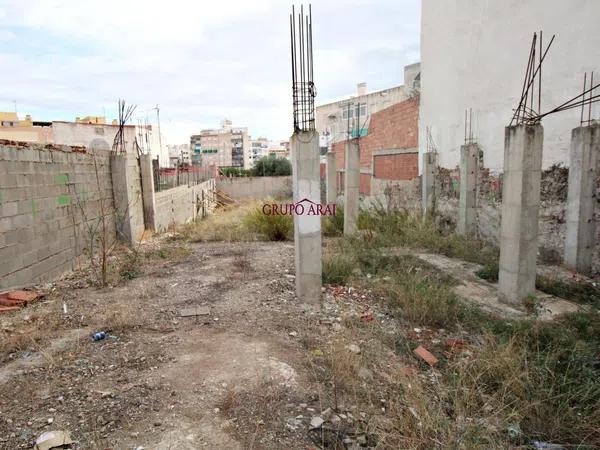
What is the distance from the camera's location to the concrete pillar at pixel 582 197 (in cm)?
564

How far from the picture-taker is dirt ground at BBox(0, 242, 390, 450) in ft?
7.66

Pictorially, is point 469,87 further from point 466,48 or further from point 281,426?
point 281,426

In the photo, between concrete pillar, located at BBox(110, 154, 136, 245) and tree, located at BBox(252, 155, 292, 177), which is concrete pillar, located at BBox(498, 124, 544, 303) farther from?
tree, located at BBox(252, 155, 292, 177)

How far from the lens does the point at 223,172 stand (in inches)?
1345

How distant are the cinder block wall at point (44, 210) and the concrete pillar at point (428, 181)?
7.59m

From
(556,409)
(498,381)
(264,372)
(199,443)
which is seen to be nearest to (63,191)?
(264,372)

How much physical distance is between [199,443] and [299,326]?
1.86 meters

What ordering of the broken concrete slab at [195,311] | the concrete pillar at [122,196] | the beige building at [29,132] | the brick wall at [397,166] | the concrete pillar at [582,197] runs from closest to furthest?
the broken concrete slab at [195,311] → the concrete pillar at [582,197] → the concrete pillar at [122,196] → the brick wall at [397,166] → the beige building at [29,132]

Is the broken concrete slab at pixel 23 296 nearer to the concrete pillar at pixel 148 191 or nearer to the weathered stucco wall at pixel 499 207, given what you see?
the concrete pillar at pixel 148 191

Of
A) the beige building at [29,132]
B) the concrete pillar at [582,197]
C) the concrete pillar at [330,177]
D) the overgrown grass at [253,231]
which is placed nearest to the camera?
the concrete pillar at [582,197]

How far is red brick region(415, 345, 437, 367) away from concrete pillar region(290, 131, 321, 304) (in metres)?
1.45

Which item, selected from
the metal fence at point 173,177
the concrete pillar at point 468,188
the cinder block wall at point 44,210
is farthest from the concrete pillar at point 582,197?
the metal fence at point 173,177

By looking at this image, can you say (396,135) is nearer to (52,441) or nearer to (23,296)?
(23,296)

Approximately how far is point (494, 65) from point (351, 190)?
3891 mm
